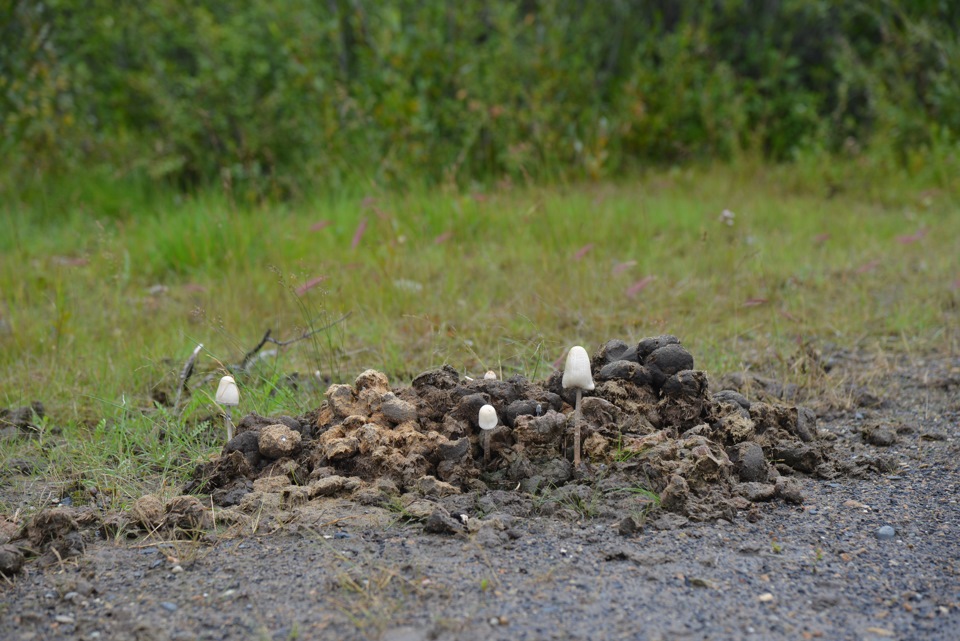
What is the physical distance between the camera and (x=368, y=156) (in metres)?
7.67

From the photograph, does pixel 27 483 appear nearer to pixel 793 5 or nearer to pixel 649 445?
pixel 649 445

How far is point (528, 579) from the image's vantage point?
8.08 feet

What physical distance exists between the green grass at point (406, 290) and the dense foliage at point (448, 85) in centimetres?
66

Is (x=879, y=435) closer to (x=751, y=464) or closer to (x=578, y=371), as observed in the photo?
(x=751, y=464)

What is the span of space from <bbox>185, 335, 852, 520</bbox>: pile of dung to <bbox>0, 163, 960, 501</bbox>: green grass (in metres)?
0.46

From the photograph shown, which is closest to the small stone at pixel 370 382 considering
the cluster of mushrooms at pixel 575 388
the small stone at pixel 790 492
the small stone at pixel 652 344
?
the cluster of mushrooms at pixel 575 388

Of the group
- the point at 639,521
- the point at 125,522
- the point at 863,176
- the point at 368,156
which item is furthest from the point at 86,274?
the point at 863,176

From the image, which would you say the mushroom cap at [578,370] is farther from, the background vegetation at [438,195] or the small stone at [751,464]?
the background vegetation at [438,195]

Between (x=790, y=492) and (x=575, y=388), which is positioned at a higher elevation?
(x=575, y=388)

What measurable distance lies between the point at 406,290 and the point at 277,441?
2.19 metres

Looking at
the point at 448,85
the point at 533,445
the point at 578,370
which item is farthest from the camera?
the point at 448,85

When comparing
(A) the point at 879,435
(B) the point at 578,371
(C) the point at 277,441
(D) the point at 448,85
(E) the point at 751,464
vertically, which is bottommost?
(A) the point at 879,435

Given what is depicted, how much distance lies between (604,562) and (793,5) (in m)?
7.76

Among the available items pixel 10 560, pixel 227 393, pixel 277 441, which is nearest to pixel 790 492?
pixel 277 441
